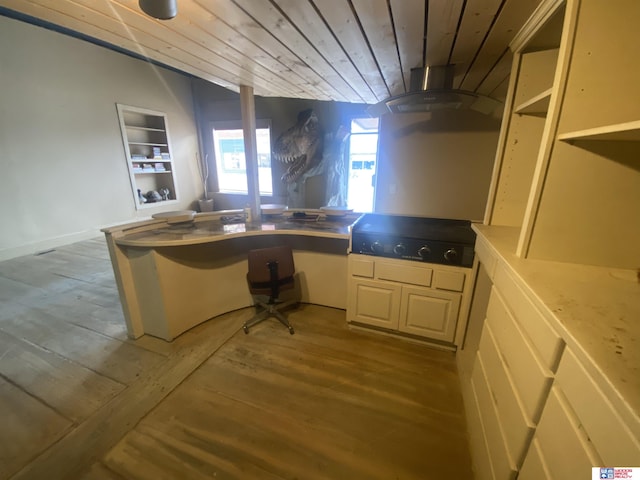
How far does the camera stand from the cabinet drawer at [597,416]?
0.45 meters

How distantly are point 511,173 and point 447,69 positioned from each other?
826 millimetres

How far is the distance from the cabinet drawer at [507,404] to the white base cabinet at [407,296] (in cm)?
67

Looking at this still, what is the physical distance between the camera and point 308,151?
4309mm

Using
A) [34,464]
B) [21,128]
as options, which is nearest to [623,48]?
[34,464]

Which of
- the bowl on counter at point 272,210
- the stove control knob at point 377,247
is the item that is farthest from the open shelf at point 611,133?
the bowl on counter at point 272,210

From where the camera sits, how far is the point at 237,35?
4.61 feet

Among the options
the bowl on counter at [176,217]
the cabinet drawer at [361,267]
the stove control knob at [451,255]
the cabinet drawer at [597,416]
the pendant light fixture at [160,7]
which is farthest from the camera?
the bowl on counter at [176,217]

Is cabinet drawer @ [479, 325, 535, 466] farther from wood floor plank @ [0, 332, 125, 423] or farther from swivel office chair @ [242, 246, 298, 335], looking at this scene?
wood floor plank @ [0, 332, 125, 423]

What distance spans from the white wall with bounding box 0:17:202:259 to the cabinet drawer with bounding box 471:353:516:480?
5.70 m

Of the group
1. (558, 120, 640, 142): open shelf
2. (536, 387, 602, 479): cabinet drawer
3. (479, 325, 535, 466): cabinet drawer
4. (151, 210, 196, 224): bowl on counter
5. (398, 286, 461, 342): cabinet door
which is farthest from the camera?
(151, 210, 196, 224): bowl on counter

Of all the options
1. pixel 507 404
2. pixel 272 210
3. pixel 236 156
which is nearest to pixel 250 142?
pixel 272 210

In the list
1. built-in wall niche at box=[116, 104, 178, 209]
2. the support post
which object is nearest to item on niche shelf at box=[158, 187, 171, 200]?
built-in wall niche at box=[116, 104, 178, 209]

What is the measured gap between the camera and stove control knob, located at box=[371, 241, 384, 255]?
1978 millimetres

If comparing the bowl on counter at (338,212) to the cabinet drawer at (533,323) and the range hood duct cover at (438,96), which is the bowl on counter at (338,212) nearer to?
the range hood duct cover at (438,96)
